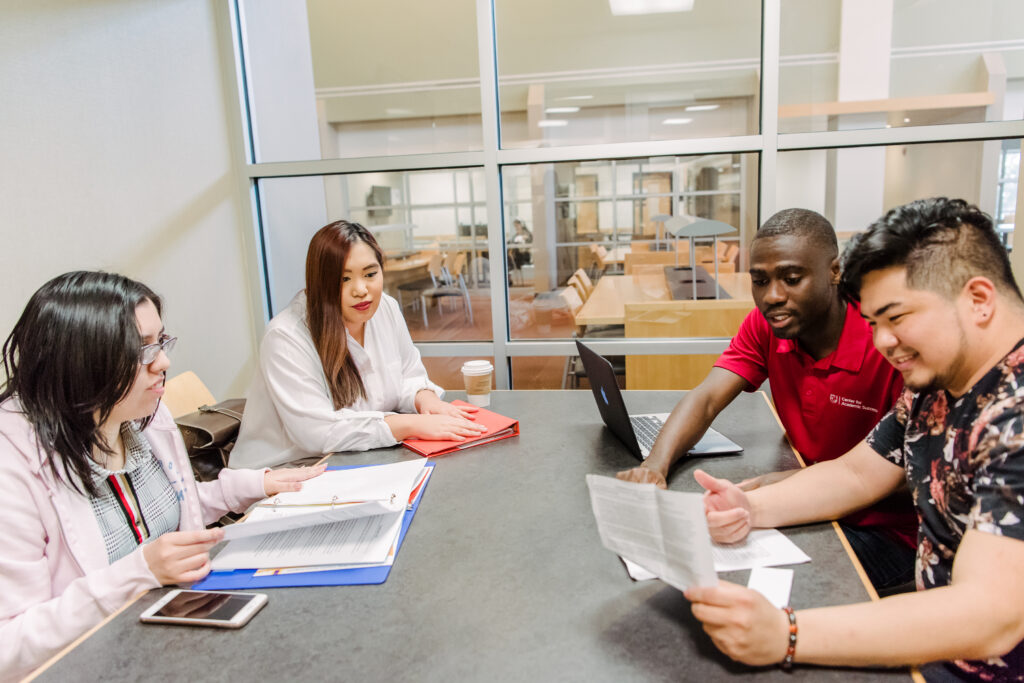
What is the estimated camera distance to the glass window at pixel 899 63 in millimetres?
2693

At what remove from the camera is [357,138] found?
330cm

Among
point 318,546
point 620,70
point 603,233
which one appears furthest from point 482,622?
point 620,70

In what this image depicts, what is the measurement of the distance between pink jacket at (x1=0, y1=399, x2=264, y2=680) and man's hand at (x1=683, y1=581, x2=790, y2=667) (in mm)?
880

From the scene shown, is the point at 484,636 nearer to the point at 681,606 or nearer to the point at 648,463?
the point at 681,606

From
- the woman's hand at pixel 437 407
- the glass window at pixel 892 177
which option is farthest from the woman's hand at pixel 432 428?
the glass window at pixel 892 177

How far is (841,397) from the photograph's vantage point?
155 cm

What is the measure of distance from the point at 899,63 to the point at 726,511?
9.07 ft

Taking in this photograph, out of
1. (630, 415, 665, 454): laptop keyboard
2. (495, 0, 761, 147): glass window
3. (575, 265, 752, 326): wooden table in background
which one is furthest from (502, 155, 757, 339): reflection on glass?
A: (630, 415, 665, 454): laptop keyboard

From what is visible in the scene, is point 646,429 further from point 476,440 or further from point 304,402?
point 304,402

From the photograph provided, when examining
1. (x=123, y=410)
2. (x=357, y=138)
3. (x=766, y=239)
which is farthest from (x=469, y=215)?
(x=123, y=410)

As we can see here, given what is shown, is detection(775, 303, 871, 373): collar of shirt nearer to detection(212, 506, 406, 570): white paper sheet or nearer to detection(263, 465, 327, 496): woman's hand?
detection(212, 506, 406, 570): white paper sheet

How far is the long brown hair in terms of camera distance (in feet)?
6.05

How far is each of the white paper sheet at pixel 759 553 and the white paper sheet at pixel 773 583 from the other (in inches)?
0.8

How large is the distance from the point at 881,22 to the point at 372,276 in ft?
9.10
